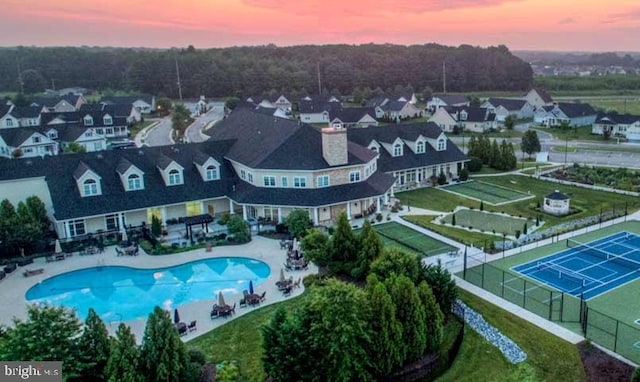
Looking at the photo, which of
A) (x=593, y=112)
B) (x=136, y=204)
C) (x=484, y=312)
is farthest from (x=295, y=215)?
(x=593, y=112)

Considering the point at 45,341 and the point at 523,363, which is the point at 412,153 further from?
the point at 45,341

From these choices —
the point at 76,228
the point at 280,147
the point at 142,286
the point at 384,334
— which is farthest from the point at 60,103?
the point at 384,334

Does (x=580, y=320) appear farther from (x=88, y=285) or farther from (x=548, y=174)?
(x=548, y=174)

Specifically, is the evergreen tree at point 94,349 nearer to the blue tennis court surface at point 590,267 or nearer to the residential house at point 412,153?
the blue tennis court surface at point 590,267

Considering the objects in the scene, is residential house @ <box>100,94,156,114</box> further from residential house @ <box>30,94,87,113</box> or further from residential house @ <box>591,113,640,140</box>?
residential house @ <box>591,113,640,140</box>

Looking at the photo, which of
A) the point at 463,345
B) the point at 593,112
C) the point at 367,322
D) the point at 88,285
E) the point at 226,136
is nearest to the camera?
the point at 367,322
